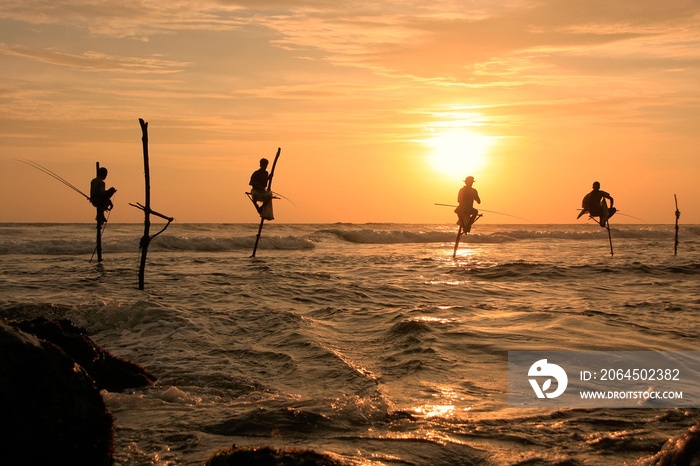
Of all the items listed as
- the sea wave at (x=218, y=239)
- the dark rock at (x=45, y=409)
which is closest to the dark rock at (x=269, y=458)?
the dark rock at (x=45, y=409)

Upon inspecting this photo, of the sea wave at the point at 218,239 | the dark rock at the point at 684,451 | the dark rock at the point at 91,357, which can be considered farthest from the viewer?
the sea wave at the point at 218,239

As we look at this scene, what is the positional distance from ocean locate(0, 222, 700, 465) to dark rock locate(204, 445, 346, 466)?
1.03m

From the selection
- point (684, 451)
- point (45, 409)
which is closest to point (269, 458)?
point (45, 409)

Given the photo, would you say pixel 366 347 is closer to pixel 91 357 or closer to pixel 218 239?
pixel 91 357

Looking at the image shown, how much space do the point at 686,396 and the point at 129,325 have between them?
7761 millimetres

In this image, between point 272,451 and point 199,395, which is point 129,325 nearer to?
point 199,395

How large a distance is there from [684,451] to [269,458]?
2.28m

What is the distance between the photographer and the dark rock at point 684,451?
123 inches

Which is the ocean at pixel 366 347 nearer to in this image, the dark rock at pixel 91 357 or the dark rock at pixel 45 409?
the dark rock at pixel 91 357

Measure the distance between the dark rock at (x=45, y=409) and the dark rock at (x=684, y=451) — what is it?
341 cm

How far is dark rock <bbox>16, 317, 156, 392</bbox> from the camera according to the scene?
17.3ft

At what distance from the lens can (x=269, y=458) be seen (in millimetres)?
3205

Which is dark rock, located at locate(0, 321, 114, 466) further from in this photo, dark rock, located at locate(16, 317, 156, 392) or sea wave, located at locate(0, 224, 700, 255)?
sea wave, located at locate(0, 224, 700, 255)

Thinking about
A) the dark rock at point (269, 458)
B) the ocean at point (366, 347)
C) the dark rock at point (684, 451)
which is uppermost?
the dark rock at point (684, 451)
